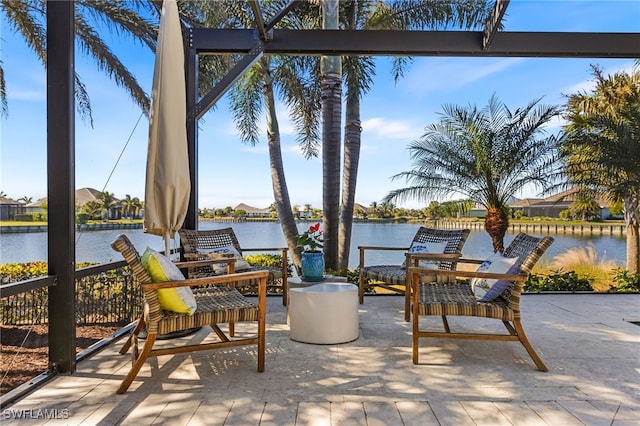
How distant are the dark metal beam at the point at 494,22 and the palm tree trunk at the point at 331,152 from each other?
317 centimetres

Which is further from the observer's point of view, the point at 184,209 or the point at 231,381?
the point at 184,209

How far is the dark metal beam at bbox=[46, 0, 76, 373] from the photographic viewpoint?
2.65 meters

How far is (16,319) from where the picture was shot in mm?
4523

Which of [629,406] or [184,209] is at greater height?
[184,209]

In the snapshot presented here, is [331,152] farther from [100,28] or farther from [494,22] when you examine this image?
[100,28]

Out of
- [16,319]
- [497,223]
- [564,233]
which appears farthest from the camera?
[564,233]

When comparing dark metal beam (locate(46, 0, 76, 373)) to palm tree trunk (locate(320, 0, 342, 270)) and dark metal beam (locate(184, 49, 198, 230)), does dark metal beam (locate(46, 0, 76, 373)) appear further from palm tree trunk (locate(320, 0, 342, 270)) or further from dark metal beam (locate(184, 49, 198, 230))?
palm tree trunk (locate(320, 0, 342, 270))

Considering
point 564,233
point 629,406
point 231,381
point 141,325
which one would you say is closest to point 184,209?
point 141,325

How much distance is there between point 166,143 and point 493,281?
2.50 metres

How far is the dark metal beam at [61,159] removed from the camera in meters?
2.65

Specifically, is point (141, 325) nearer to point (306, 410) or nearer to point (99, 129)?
point (306, 410)

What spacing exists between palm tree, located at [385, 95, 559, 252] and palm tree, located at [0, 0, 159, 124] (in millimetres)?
4799

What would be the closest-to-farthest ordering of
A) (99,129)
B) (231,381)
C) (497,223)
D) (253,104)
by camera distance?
(231,381)
(99,129)
(497,223)
(253,104)

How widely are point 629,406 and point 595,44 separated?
150 inches
